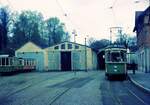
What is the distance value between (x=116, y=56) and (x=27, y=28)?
68335 millimetres

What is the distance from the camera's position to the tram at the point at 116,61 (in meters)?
29.3

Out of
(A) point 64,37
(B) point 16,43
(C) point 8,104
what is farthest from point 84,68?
(C) point 8,104

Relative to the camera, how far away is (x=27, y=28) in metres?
95.8

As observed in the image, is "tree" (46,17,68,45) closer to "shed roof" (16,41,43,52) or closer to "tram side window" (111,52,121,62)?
"shed roof" (16,41,43,52)

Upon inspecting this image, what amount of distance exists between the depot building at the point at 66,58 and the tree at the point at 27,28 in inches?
874

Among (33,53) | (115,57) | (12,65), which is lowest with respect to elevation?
(12,65)

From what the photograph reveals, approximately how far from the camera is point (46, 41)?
106m

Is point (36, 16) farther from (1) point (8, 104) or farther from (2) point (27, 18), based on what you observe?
(1) point (8, 104)

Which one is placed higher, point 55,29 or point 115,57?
point 55,29

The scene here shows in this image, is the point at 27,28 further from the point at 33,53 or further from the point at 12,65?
the point at 12,65

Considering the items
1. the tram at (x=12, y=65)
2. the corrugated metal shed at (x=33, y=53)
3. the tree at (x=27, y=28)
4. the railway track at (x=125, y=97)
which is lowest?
the railway track at (x=125, y=97)

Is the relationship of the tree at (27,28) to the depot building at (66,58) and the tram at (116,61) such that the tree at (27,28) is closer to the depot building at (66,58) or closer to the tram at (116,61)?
the depot building at (66,58)

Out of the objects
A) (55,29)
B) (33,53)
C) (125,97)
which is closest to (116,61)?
(125,97)

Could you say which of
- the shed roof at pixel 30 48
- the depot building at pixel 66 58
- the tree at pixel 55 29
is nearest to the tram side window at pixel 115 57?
the depot building at pixel 66 58
